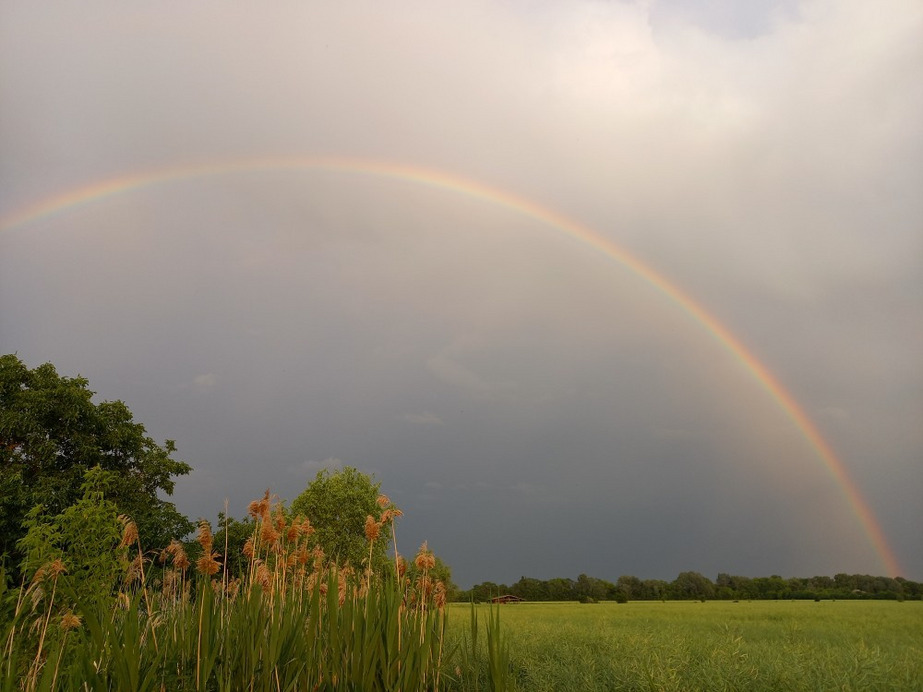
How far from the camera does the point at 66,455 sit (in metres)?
32.4

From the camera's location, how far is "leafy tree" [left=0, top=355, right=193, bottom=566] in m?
29.2

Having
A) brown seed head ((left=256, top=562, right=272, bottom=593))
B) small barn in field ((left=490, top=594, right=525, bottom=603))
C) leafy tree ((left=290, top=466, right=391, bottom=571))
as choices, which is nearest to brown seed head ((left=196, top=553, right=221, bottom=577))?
brown seed head ((left=256, top=562, right=272, bottom=593))

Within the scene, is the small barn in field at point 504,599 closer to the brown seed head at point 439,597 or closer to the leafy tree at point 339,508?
the brown seed head at point 439,597

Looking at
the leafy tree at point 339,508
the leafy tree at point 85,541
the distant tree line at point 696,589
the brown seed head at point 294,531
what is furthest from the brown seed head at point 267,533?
the distant tree line at point 696,589

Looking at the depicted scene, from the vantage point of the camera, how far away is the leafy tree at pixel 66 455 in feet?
95.7

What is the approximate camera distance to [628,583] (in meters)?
78.3

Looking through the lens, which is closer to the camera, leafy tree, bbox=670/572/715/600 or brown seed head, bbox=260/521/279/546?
brown seed head, bbox=260/521/279/546

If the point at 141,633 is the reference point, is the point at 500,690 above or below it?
below

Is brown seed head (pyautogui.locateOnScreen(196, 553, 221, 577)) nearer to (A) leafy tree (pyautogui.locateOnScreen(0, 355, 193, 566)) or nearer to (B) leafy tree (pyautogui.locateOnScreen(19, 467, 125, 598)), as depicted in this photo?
(B) leafy tree (pyautogui.locateOnScreen(19, 467, 125, 598))

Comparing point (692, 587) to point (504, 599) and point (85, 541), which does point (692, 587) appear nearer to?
point (504, 599)

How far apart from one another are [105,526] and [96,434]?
22.6 metres

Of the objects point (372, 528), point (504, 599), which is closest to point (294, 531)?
point (372, 528)

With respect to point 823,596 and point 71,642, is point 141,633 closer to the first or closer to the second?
point 71,642

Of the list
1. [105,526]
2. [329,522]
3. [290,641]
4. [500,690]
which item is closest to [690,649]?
[500,690]
